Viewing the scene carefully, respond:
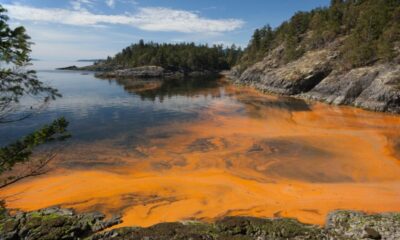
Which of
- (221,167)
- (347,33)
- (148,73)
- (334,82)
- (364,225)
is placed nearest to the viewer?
(364,225)

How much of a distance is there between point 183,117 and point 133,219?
96.6 feet

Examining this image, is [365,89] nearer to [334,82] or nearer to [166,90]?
[334,82]

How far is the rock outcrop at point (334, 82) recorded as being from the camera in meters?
47.2

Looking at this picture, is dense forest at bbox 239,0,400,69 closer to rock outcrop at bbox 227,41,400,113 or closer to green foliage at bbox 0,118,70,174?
rock outcrop at bbox 227,41,400,113

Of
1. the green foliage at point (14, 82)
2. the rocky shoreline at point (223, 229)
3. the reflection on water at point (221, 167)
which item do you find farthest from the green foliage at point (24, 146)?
the reflection on water at point (221, 167)

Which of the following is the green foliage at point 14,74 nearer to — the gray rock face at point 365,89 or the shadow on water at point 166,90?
the gray rock face at point 365,89

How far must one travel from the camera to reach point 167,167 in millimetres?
25078

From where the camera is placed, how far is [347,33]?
7969cm

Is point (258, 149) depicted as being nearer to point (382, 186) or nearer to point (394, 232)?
point (382, 186)

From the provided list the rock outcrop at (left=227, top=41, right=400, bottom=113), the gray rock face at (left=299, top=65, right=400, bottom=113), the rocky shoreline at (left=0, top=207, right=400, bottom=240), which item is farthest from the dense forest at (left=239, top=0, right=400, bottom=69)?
the rocky shoreline at (left=0, top=207, right=400, bottom=240)

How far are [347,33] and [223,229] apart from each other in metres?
80.5

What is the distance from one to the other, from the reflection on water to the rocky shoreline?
2530mm

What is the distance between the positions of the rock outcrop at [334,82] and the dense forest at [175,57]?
62.6m

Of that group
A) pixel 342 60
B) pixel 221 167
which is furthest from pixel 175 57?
pixel 221 167
